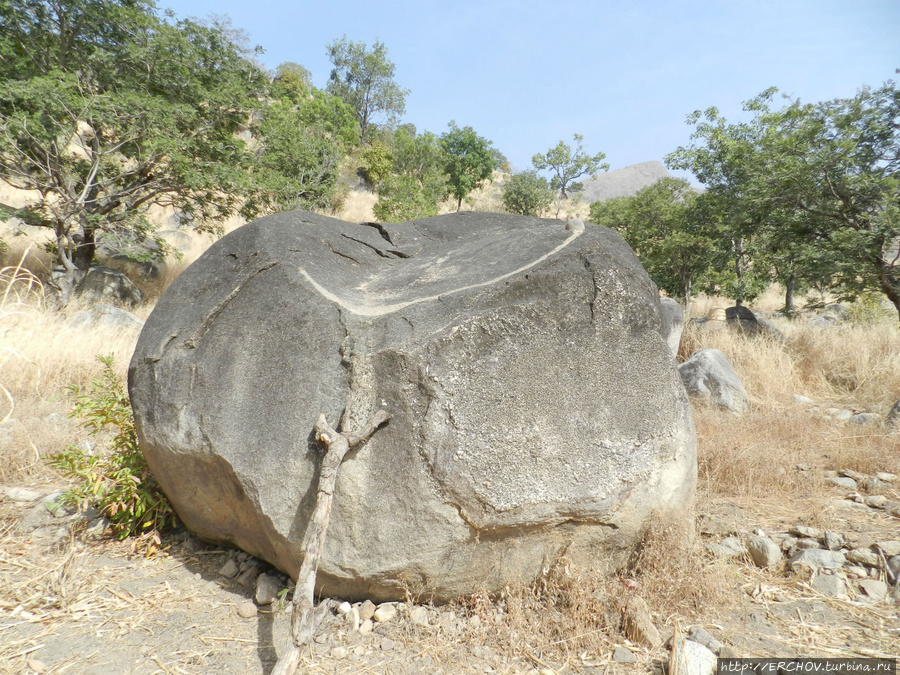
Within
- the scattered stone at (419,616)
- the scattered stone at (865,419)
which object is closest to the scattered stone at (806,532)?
the scattered stone at (419,616)

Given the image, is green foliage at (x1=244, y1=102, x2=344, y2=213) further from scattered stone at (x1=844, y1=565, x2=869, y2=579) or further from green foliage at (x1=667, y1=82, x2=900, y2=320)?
scattered stone at (x1=844, y1=565, x2=869, y2=579)

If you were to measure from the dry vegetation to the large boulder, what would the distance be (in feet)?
0.56

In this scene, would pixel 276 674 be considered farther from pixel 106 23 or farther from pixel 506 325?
pixel 106 23

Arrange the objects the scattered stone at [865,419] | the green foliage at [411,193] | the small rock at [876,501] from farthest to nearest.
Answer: the green foliage at [411,193] < the scattered stone at [865,419] < the small rock at [876,501]

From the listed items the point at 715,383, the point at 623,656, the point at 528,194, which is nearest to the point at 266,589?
the point at 623,656

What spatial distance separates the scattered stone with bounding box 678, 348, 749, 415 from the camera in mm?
5547

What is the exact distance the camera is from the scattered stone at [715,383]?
555 centimetres

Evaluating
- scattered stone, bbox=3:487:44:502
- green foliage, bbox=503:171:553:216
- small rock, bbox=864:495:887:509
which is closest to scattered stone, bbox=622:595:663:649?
small rock, bbox=864:495:887:509

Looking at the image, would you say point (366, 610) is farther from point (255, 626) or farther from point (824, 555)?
point (824, 555)

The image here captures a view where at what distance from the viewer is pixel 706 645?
2.12 m

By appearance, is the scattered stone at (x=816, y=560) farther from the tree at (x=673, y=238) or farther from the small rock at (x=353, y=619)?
the tree at (x=673, y=238)

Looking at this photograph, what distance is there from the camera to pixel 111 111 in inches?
309

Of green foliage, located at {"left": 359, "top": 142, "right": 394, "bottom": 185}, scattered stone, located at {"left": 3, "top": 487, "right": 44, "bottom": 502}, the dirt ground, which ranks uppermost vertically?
green foliage, located at {"left": 359, "top": 142, "right": 394, "bottom": 185}

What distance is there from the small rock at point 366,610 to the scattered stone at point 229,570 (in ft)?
2.36
